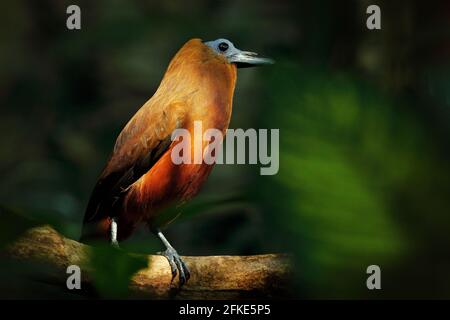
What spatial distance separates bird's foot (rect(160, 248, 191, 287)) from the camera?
899mm

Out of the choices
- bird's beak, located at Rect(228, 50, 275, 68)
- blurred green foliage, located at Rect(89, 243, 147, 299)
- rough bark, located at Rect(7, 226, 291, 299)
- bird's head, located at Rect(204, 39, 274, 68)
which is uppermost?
bird's head, located at Rect(204, 39, 274, 68)

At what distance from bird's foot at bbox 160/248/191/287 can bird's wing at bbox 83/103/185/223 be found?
5.3 inches

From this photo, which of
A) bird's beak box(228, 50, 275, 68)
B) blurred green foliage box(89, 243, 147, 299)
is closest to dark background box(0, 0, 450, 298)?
blurred green foliage box(89, 243, 147, 299)

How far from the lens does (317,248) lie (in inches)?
9.2

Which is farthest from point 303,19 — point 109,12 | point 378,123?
point 109,12

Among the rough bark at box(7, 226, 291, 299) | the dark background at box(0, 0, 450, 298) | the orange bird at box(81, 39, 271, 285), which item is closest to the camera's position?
the dark background at box(0, 0, 450, 298)

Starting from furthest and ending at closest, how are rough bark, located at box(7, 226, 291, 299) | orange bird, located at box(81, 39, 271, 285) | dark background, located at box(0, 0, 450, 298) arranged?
orange bird, located at box(81, 39, 271, 285), rough bark, located at box(7, 226, 291, 299), dark background, located at box(0, 0, 450, 298)

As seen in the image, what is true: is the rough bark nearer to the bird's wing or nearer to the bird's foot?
the bird's foot

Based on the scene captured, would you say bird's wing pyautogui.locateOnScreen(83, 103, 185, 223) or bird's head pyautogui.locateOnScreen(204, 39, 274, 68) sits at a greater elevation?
bird's head pyautogui.locateOnScreen(204, 39, 274, 68)

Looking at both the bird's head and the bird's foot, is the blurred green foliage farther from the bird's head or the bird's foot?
the bird's head

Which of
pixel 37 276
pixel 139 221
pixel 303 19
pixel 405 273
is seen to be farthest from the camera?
pixel 139 221

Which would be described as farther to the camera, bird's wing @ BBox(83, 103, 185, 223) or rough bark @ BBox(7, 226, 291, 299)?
bird's wing @ BBox(83, 103, 185, 223)

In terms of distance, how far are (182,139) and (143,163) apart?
86 mm
